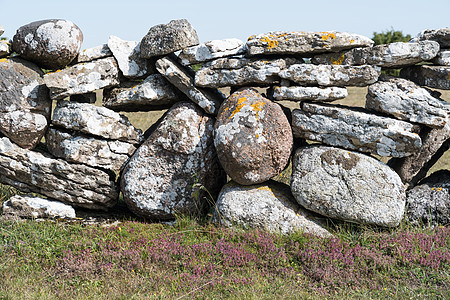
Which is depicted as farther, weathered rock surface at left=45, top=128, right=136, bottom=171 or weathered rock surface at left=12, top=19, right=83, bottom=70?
weathered rock surface at left=45, top=128, right=136, bottom=171

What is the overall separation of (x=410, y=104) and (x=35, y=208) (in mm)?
6622

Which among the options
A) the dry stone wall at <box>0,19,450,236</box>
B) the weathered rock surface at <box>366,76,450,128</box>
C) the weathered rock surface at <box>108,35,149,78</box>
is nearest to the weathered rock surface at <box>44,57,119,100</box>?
the dry stone wall at <box>0,19,450,236</box>

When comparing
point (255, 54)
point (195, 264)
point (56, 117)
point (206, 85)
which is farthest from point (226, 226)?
point (56, 117)

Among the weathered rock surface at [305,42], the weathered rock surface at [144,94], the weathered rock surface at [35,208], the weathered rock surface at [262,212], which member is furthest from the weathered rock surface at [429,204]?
the weathered rock surface at [35,208]

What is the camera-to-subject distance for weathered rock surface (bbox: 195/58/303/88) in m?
6.68

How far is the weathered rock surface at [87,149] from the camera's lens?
7145 mm

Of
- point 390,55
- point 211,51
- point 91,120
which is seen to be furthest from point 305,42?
point 91,120

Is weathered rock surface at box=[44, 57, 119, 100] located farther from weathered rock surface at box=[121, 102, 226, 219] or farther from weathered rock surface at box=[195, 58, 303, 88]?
weathered rock surface at box=[195, 58, 303, 88]

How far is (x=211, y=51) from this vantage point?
276 inches

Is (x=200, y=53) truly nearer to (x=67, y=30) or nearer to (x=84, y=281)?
Answer: (x=67, y=30)

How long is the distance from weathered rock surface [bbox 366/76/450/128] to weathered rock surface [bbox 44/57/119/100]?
4.65 meters

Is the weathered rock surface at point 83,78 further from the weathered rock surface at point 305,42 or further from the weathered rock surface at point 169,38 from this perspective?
the weathered rock surface at point 305,42

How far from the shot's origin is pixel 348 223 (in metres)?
6.42

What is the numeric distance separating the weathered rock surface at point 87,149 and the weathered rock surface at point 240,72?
1.95 meters
